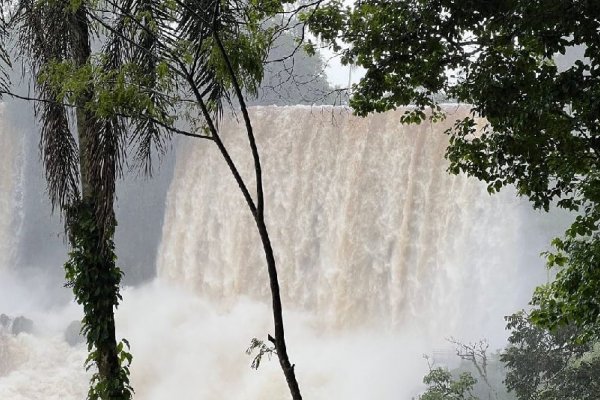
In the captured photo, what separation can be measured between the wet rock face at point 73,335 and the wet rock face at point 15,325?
0.99 meters

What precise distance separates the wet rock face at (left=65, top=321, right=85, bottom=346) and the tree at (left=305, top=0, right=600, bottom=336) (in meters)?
15.4

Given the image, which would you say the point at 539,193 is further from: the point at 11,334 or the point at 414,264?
the point at 11,334

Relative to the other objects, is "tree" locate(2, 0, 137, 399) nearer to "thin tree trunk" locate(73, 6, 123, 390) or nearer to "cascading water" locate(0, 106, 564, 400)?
"thin tree trunk" locate(73, 6, 123, 390)

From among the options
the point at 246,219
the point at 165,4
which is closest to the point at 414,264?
the point at 246,219

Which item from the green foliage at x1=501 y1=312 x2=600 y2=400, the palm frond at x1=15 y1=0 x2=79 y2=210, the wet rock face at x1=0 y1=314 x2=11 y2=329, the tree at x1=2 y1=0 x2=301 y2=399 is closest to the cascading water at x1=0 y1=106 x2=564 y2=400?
the wet rock face at x1=0 y1=314 x2=11 y2=329

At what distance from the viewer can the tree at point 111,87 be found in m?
3.44

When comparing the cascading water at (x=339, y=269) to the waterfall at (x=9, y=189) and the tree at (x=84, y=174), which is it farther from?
the tree at (x=84, y=174)

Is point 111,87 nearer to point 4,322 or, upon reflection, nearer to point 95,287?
point 95,287

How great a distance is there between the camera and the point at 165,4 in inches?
153

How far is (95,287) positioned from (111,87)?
4.98 ft

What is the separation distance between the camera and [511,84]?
13.7ft

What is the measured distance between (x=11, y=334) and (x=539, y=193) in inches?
660

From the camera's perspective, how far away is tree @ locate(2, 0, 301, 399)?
344 centimetres

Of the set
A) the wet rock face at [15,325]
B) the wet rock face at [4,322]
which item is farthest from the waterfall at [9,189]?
the wet rock face at [4,322]
